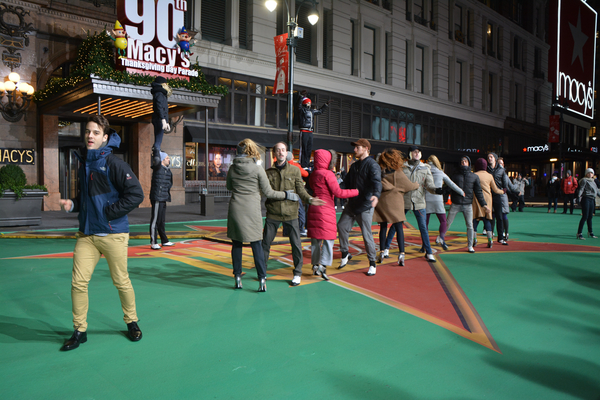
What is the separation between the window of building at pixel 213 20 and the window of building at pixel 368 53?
1081 cm

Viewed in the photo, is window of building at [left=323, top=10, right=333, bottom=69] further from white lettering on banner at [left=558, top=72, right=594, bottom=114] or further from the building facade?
white lettering on banner at [left=558, top=72, right=594, bottom=114]

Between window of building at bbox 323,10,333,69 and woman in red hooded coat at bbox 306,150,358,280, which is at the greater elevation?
window of building at bbox 323,10,333,69

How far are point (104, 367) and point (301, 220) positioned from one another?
23.9 ft

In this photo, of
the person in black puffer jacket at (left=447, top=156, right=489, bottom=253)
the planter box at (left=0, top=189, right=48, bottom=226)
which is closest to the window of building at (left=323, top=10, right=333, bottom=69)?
the planter box at (left=0, top=189, right=48, bottom=226)

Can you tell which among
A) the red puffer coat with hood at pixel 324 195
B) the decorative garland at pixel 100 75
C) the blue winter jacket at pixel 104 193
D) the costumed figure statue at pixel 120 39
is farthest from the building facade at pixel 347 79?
the blue winter jacket at pixel 104 193

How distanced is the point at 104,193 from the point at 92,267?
0.70 meters

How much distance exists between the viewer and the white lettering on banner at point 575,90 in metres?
17.2

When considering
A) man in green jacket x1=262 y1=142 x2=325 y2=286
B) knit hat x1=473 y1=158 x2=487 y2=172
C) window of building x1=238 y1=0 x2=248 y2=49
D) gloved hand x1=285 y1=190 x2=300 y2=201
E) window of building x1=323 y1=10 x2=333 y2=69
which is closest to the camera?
gloved hand x1=285 y1=190 x2=300 y2=201

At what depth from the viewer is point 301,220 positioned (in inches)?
418

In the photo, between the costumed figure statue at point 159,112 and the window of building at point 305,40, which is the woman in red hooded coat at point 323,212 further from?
the window of building at point 305,40

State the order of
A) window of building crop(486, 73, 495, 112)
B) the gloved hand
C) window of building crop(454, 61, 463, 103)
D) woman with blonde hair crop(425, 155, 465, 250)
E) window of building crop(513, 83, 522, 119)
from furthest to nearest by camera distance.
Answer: window of building crop(513, 83, 522, 119) < window of building crop(486, 73, 495, 112) < window of building crop(454, 61, 463, 103) < woman with blonde hair crop(425, 155, 465, 250) < the gloved hand

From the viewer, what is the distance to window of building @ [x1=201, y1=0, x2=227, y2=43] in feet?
A: 75.8

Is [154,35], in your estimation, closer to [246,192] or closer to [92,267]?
[246,192]

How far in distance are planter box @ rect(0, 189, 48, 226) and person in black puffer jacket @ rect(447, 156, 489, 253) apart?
36.7ft
